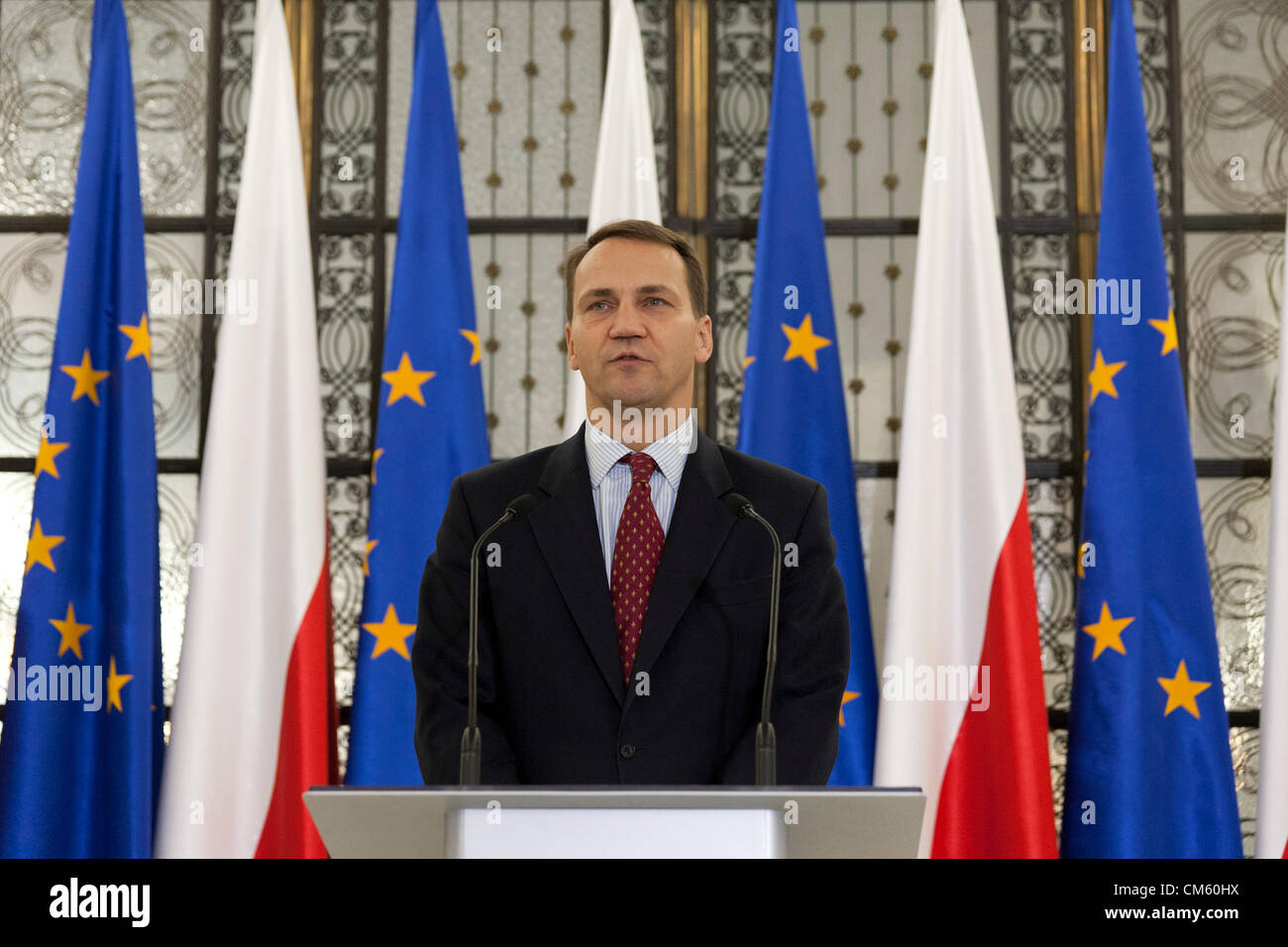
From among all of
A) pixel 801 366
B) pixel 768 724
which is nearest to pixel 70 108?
pixel 801 366

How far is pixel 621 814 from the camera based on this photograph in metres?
1.46

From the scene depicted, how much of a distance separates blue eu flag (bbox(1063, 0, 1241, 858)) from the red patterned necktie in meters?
2.03

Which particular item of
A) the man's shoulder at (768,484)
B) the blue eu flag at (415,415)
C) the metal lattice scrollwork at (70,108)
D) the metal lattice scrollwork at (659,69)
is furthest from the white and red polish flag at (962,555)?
the metal lattice scrollwork at (70,108)

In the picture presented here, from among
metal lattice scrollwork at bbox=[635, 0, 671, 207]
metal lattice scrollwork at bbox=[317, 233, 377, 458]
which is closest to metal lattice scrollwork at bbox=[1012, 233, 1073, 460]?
metal lattice scrollwork at bbox=[635, 0, 671, 207]

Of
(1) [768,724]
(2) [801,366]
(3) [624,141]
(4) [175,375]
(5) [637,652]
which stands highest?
(3) [624,141]

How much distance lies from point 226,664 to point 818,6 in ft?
9.37

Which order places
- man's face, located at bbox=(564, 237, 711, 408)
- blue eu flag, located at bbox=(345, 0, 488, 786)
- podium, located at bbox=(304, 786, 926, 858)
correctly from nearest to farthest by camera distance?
podium, located at bbox=(304, 786, 926, 858), man's face, located at bbox=(564, 237, 711, 408), blue eu flag, located at bbox=(345, 0, 488, 786)

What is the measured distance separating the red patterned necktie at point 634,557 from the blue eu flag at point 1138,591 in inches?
79.8

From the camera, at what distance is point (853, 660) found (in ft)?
13.2

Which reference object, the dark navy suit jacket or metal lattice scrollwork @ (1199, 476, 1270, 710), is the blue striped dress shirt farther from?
metal lattice scrollwork @ (1199, 476, 1270, 710)

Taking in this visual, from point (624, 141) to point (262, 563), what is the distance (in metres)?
1.64

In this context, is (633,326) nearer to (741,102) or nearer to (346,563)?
(346,563)

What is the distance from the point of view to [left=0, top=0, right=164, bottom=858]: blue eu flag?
3.88 m
